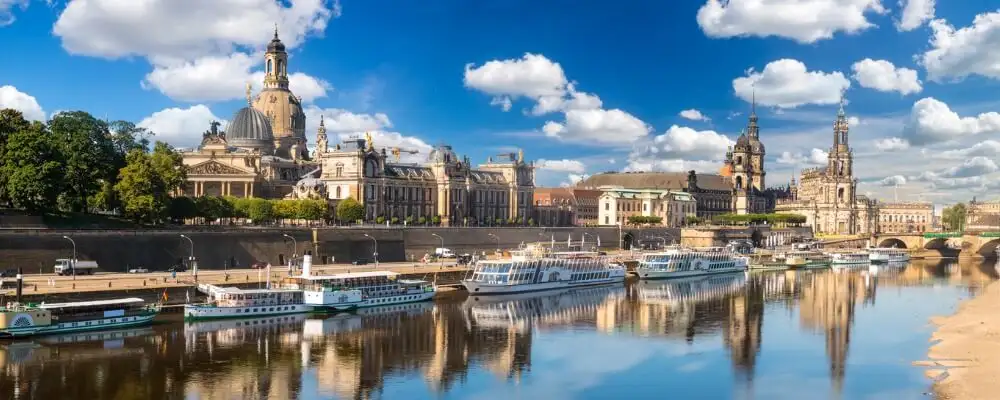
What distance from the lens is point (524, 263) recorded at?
78875 millimetres

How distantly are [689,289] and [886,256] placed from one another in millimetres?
57612

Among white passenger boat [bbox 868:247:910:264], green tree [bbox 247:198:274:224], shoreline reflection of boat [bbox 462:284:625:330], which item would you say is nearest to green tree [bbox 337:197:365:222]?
green tree [bbox 247:198:274:224]

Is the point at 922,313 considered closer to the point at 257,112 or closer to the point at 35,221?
the point at 35,221

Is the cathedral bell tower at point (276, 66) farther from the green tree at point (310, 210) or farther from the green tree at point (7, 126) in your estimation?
the green tree at point (7, 126)

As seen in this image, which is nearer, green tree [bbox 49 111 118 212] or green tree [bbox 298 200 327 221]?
green tree [bbox 49 111 118 212]

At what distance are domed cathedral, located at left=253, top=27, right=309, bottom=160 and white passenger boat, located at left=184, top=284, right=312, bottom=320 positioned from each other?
8660 cm

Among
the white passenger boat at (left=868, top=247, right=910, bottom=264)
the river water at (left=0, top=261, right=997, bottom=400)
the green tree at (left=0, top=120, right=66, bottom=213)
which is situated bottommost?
the river water at (left=0, top=261, right=997, bottom=400)

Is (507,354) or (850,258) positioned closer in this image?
(507,354)

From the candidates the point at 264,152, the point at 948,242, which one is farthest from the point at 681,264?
the point at 948,242

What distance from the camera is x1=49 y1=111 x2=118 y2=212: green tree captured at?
3014 inches

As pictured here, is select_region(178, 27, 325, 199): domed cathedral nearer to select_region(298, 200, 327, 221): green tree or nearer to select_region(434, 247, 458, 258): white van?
select_region(298, 200, 327, 221): green tree

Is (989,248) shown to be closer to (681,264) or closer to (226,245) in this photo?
(681,264)

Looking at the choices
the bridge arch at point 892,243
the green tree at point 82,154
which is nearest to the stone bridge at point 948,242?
the bridge arch at point 892,243

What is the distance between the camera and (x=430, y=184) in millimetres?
135250
